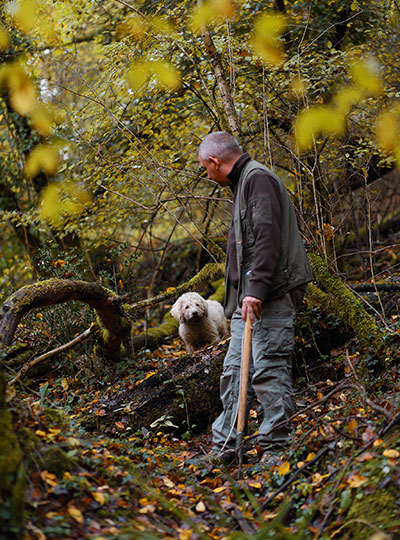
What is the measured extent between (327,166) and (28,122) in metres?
6.56

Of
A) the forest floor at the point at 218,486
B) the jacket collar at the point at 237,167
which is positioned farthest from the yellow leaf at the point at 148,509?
the jacket collar at the point at 237,167

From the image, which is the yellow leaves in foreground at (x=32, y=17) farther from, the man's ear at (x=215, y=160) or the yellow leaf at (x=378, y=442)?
the yellow leaf at (x=378, y=442)

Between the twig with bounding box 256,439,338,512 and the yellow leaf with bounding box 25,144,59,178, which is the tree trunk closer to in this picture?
the twig with bounding box 256,439,338,512

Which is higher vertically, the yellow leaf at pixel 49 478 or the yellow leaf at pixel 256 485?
the yellow leaf at pixel 49 478

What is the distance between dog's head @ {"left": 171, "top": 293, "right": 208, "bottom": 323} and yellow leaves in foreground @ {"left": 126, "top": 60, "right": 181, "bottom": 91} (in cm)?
301

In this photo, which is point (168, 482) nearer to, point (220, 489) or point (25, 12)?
point (220, 489)

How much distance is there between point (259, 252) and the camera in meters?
4.27

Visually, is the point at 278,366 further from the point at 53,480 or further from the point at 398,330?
the point at 53,480

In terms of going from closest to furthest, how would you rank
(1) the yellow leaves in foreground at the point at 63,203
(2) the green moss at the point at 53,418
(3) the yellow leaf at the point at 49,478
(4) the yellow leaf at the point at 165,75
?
(3) the yellow leaf at the point at 49,478, (2) the green moss at the point at 53,418, (4) the yellow leaf at the point at 165,75, (1) the yellow leaves in foreground at the point at 63,203

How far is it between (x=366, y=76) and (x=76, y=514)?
617 centimetres

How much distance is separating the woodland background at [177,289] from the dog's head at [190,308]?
0.32 m

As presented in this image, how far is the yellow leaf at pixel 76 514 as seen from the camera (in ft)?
8.87

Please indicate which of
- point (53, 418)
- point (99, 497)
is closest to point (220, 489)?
point (99, 497)

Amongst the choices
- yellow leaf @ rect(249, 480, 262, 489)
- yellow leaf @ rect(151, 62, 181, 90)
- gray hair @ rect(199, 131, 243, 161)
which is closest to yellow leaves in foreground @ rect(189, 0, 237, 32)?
yellow leaf @ rect(151, 62, 181, 90)
